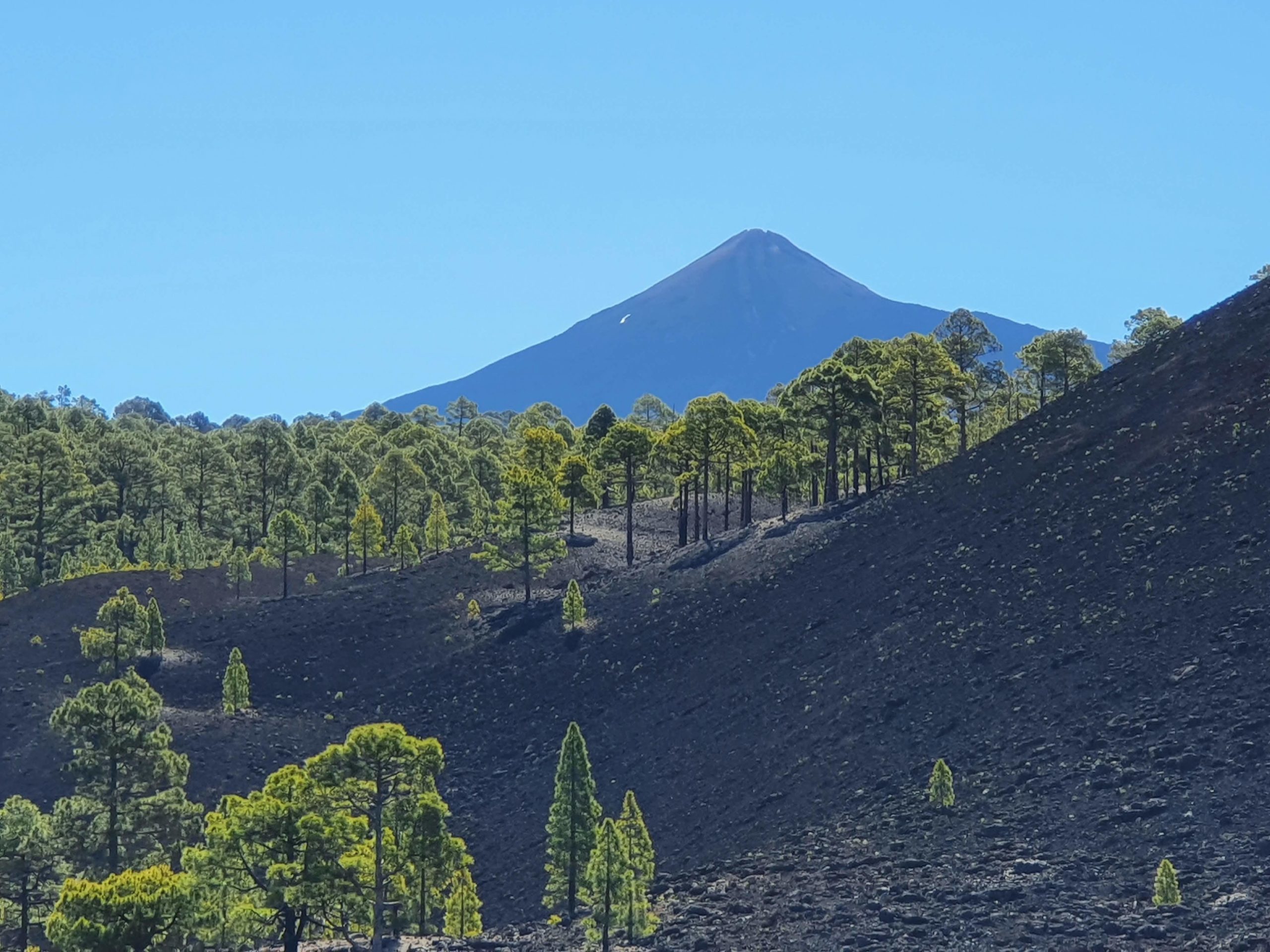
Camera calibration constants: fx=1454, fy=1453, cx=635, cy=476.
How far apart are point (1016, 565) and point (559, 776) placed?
27.6 metres

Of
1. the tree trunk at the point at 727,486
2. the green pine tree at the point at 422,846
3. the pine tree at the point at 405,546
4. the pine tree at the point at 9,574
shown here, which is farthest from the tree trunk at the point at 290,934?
the pine tree at the point at 9,574

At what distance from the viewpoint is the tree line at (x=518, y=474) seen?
9119cm

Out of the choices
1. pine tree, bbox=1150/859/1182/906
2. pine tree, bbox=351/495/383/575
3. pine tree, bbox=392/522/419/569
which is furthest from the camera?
pine tree, bbox=392/522/419/569

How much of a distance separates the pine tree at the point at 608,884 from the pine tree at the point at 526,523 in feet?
138

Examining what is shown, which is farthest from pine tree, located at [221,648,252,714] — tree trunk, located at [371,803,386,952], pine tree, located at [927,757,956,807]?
pine tree, located at [927,757,956,807]

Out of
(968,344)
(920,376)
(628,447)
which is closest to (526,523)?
(628,447)

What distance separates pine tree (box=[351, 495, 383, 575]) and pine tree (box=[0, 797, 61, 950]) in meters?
48.5

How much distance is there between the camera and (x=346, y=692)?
8062 centimetres

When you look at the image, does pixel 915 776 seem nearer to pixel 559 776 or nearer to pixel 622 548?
pixel 559 776

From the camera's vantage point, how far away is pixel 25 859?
48469mm

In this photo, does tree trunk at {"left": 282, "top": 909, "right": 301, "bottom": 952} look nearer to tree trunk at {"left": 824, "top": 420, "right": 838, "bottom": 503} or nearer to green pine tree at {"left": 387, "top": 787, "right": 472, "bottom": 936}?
green pine tree at {"left": 387, "top": 787, "right": 472, "bottom": 936}

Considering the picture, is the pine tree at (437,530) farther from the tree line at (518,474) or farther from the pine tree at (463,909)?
the pine tree at (463,909)

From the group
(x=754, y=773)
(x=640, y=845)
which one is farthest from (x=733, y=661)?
(x=640, y=845)

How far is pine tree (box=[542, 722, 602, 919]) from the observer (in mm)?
50406
